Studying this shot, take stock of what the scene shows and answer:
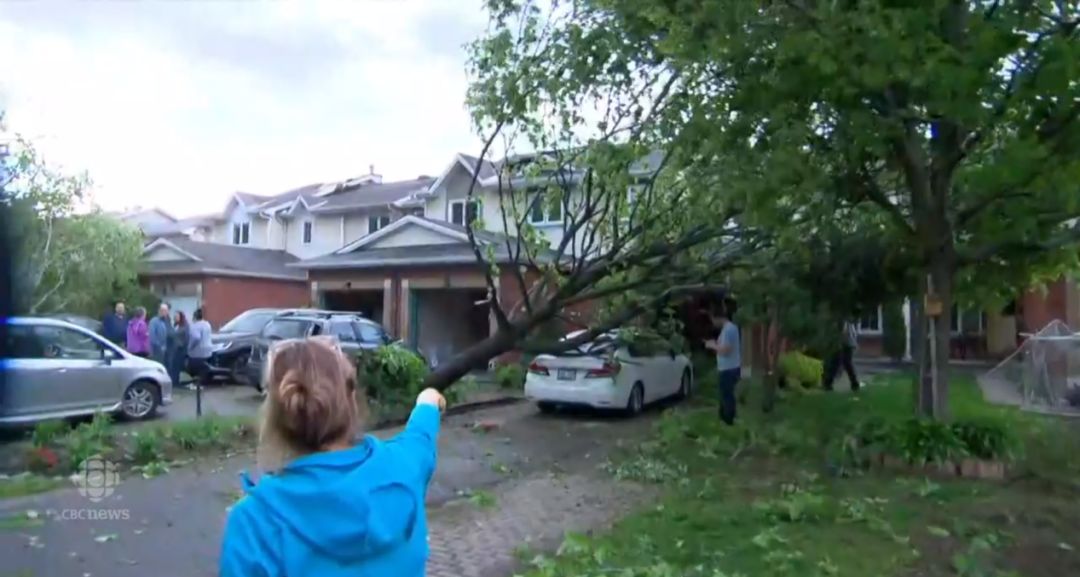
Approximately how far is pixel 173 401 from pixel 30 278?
15774 mm

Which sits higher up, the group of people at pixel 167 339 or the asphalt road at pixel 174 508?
the group of people at pixel 167 339

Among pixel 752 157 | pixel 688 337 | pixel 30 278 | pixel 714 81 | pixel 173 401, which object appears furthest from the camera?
pixel 688 337

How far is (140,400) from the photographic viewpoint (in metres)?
14.7

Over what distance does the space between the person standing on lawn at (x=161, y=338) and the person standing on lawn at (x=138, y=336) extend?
518 millimetres

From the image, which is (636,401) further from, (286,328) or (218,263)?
(218,263)

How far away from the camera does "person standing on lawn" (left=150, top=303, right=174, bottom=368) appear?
61.5ft

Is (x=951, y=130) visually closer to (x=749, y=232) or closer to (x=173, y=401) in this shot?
(x=749, y=232)

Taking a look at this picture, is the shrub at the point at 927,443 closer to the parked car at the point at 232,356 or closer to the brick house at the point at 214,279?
the parked car at the point at 232,356

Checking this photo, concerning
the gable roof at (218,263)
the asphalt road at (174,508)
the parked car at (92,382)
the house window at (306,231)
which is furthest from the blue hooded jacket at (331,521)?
the house window at (306,231)

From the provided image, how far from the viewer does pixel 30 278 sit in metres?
2.33

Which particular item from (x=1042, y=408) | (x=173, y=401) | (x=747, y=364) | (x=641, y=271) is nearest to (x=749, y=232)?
(x=641, y=271)

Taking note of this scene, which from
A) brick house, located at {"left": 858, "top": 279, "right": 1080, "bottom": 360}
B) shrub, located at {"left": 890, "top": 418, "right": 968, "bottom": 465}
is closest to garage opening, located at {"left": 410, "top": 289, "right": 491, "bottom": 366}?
brick house, located at {"left": 858, "top": 279, "right": 1080, "bottom": 360}

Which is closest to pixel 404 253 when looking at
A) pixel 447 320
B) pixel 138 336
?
pixel 447 320

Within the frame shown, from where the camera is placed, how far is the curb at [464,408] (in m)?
14.8
